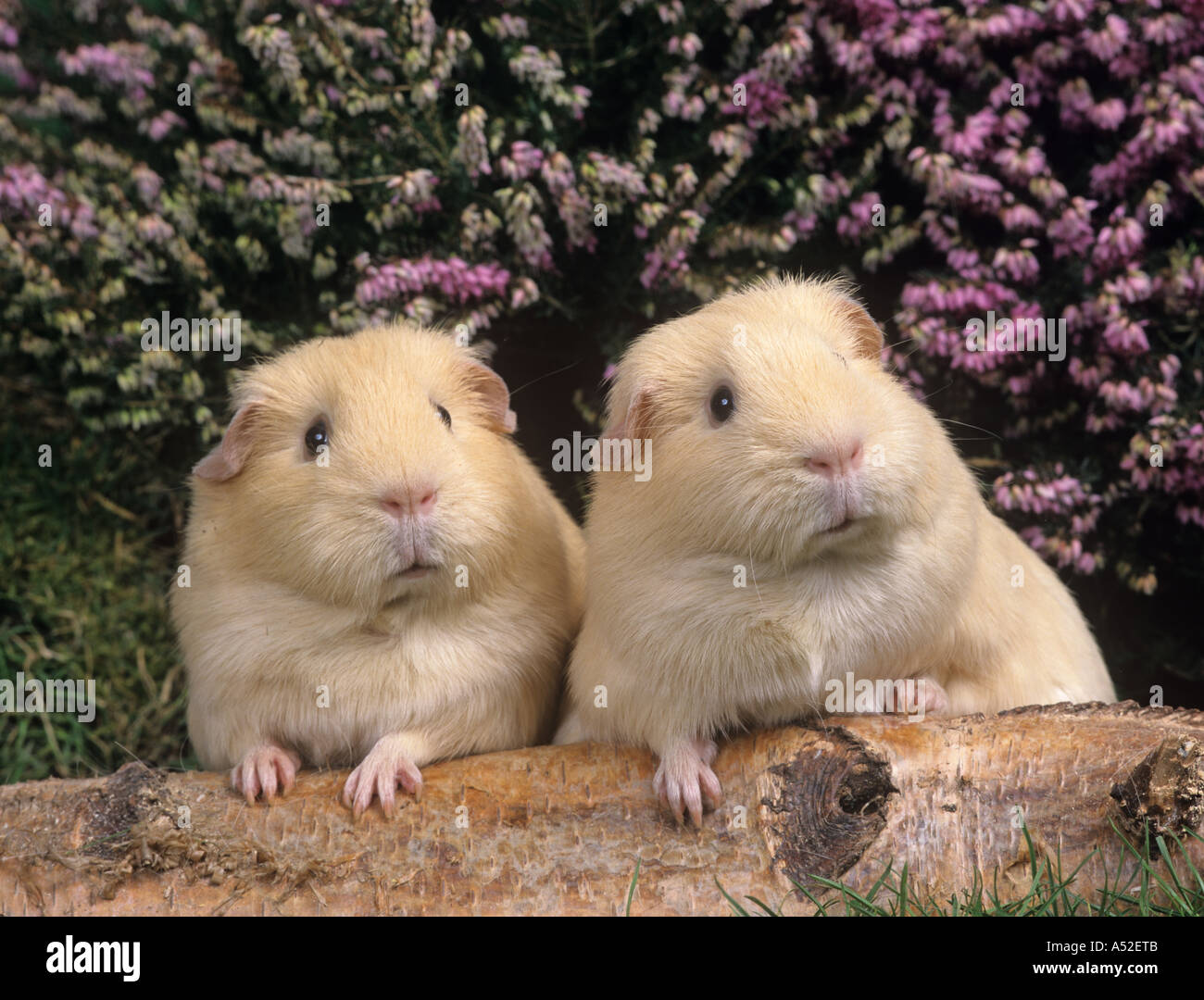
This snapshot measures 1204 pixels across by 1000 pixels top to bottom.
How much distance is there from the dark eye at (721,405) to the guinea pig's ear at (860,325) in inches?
22.7

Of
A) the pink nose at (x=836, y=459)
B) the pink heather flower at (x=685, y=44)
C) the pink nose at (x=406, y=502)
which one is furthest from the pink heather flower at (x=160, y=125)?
the pink nose at (x=836, y=459)

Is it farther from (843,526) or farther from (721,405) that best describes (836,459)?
(721,405)

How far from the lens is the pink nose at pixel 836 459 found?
308 centimetres

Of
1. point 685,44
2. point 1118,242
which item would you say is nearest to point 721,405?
point 685,44

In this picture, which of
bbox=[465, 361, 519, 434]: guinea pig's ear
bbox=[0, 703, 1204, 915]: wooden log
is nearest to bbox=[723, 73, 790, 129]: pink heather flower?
bbox=[465, 361, 519, 434]: guinea pig's ear

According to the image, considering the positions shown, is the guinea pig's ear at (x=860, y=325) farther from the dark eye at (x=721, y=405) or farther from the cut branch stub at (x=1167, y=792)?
the cut branch stub at (x=1167, y=792)

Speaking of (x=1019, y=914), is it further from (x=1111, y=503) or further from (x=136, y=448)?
(x=136, y=448)

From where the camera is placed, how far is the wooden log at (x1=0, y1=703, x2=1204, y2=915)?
342cm

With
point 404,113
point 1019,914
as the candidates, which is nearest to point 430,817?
point 1019,914

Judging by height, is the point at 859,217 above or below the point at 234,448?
above

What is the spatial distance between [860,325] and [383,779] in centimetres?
199

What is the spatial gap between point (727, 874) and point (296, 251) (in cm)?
309

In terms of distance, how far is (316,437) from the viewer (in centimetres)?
374

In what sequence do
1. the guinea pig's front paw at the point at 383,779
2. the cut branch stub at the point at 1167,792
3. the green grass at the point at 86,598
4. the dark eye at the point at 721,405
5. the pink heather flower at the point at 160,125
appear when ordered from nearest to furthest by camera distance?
1. the cut branch stub at the point at 1167,792
2. the dark eye at the point at 721,405
3. the guinea pig's front paw at the point at 383,779
4. the pink heather flower at the point at 160,125
5. the green grass at the point at 86,598
